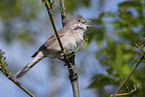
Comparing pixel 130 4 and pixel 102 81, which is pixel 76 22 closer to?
pixel 130 4

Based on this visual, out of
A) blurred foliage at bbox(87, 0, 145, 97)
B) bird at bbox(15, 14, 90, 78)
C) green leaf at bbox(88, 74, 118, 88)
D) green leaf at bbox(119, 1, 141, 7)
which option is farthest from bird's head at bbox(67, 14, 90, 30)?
green leaf at bbox(88, 74, 118, 88)

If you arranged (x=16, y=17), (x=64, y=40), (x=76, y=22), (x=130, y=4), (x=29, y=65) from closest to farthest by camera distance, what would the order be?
(x=130, y=4), (x=29, y=65), (x=64, y=40), (x=76, y=22), (x=16, y=17)

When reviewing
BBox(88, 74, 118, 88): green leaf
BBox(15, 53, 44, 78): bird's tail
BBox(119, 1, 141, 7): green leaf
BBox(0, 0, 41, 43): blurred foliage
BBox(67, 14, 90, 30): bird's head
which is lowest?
BBox(88, 74, 118, 88): green leaf

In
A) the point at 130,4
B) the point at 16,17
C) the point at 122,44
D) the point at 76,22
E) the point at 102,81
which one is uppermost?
the point at 16,17

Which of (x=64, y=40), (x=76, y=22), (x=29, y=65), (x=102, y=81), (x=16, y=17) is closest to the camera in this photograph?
(x=102, y=81)

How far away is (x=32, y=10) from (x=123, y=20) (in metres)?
4.34

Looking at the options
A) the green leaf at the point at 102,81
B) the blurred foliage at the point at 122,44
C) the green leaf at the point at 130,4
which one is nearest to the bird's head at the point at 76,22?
the blurred foliage at the point at 122,44

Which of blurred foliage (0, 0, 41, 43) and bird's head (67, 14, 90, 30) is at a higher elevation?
blurred foliage (0, 0, 41, 43)

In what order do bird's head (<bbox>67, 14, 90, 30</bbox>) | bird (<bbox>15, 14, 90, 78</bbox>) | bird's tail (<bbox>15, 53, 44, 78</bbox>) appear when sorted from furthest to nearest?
bird's head (<bbox>67, 14, 90, 30</bbox>) < bird (<bbox>15, 14, 90, 78</bbox>) < bird's tail (<bbox>15, 53, 44, 78</bbox>)

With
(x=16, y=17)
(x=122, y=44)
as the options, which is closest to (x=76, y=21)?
(x=122, y=44)

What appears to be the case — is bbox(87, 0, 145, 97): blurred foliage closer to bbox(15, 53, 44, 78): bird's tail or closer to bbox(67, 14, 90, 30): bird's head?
bbox(67, 14, 90, 30): bird's head

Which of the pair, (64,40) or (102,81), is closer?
(102,81)

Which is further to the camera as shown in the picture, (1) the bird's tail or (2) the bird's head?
(2) the bird's head

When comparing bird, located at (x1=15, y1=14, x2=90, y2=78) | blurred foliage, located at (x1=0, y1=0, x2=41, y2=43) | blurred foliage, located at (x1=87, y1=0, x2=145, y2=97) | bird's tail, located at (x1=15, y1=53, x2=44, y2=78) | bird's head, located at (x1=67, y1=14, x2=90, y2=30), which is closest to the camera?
blurred foliage, located at (x1=87, y1=0, x2=145, y2=97)
